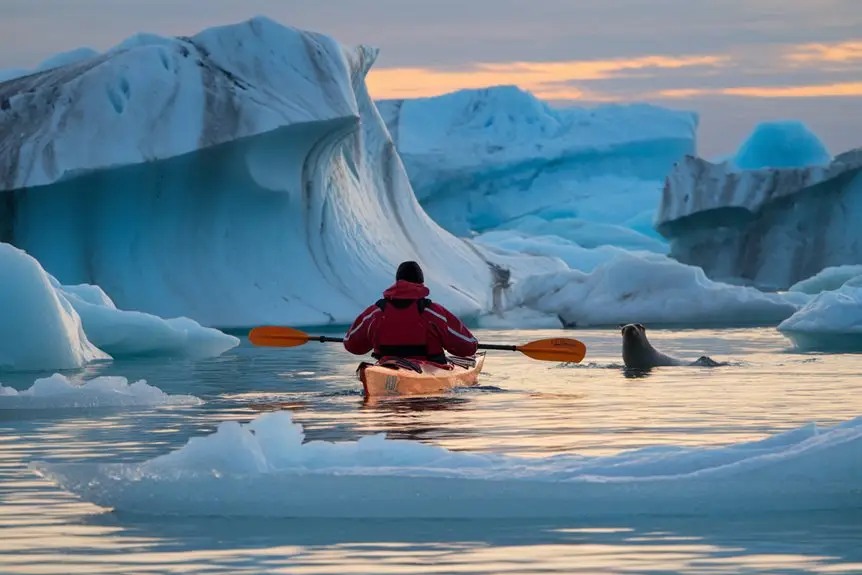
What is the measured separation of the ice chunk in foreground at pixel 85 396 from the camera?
8992 mm

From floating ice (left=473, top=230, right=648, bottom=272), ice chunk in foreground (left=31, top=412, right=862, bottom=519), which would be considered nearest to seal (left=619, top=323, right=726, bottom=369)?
ice chunk in foreground (left=31, top=412, right=862, bottom=519)

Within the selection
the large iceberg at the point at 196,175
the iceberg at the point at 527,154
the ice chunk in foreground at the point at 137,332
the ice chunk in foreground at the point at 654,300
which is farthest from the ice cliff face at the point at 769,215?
the ice chunk in foreground at the point at 137,332

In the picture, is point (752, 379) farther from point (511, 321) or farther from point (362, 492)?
point (511, 321)

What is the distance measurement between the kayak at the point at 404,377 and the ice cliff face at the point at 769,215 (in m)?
20.0

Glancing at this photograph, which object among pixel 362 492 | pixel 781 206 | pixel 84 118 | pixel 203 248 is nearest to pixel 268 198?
pixel 203 248

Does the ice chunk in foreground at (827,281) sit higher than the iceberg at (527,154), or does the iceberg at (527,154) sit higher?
the iceberg at (527,154)

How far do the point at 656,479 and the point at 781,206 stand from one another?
2568 centimetres

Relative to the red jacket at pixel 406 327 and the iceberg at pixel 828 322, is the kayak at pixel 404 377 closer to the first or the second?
the red jacket at pixel 406 327

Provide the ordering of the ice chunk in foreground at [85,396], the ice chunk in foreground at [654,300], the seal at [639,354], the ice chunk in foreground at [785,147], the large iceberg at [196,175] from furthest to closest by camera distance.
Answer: the ice chunk in foreground at [785,147]
the ice chunk in foreground at [654,300]
the large iceberg at [196,175]
the seal at [639,354]
the ice chunk in foreground at [85,396]

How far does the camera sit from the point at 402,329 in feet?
32.0

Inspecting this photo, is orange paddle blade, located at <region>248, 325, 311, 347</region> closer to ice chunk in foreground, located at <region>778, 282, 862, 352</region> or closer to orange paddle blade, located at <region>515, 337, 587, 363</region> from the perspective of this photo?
orange paddle blade, located at <region>515, 337, 587, 363</region>

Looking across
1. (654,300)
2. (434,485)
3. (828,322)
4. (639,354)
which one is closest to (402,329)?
(639,354)

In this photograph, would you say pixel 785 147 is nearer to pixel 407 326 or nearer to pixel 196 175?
pixel 196 175

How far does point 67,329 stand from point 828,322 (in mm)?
8060
